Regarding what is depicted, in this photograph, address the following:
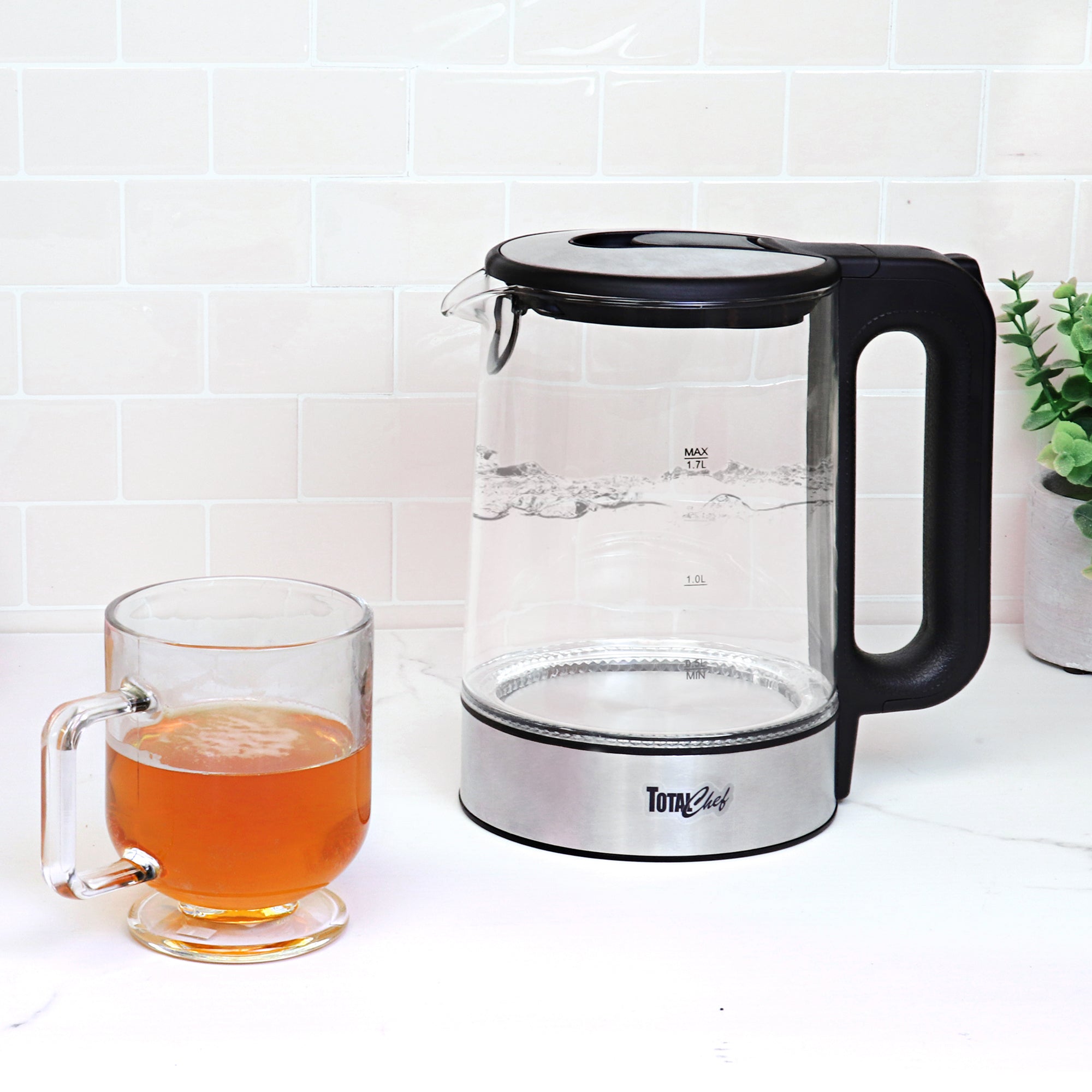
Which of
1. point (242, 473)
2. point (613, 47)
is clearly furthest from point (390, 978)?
point (613, 47)

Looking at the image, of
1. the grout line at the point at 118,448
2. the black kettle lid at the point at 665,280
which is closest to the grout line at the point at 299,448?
the grout line at the point at 118,448

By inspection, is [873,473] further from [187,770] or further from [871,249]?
[187,770]

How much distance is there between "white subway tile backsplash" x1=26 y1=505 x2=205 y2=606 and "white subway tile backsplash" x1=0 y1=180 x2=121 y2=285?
17 cm

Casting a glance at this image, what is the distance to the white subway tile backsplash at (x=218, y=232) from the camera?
1.02m

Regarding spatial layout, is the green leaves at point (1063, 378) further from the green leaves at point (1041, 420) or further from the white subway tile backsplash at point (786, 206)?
the white subway tile backsplash at point (786, 206)

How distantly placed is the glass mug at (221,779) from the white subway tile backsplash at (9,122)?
20.1 inches

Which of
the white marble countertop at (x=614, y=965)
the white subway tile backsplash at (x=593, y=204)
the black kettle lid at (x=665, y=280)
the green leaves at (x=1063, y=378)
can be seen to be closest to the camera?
the white marble countertop at (x=614, y=965)

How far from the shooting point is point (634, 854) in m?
0.70

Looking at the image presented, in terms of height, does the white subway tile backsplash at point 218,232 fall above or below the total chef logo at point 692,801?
above

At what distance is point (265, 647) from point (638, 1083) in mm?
226

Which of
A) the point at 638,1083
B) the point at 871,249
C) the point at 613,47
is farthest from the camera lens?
the point at 613,47

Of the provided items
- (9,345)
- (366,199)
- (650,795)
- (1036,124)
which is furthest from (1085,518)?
(9,345)

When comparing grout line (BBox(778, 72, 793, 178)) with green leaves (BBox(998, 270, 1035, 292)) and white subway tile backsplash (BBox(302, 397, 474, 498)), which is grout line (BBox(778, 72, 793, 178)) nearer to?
green leaves (BBox(998, 270, 1035, 292))

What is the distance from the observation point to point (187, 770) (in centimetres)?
57
